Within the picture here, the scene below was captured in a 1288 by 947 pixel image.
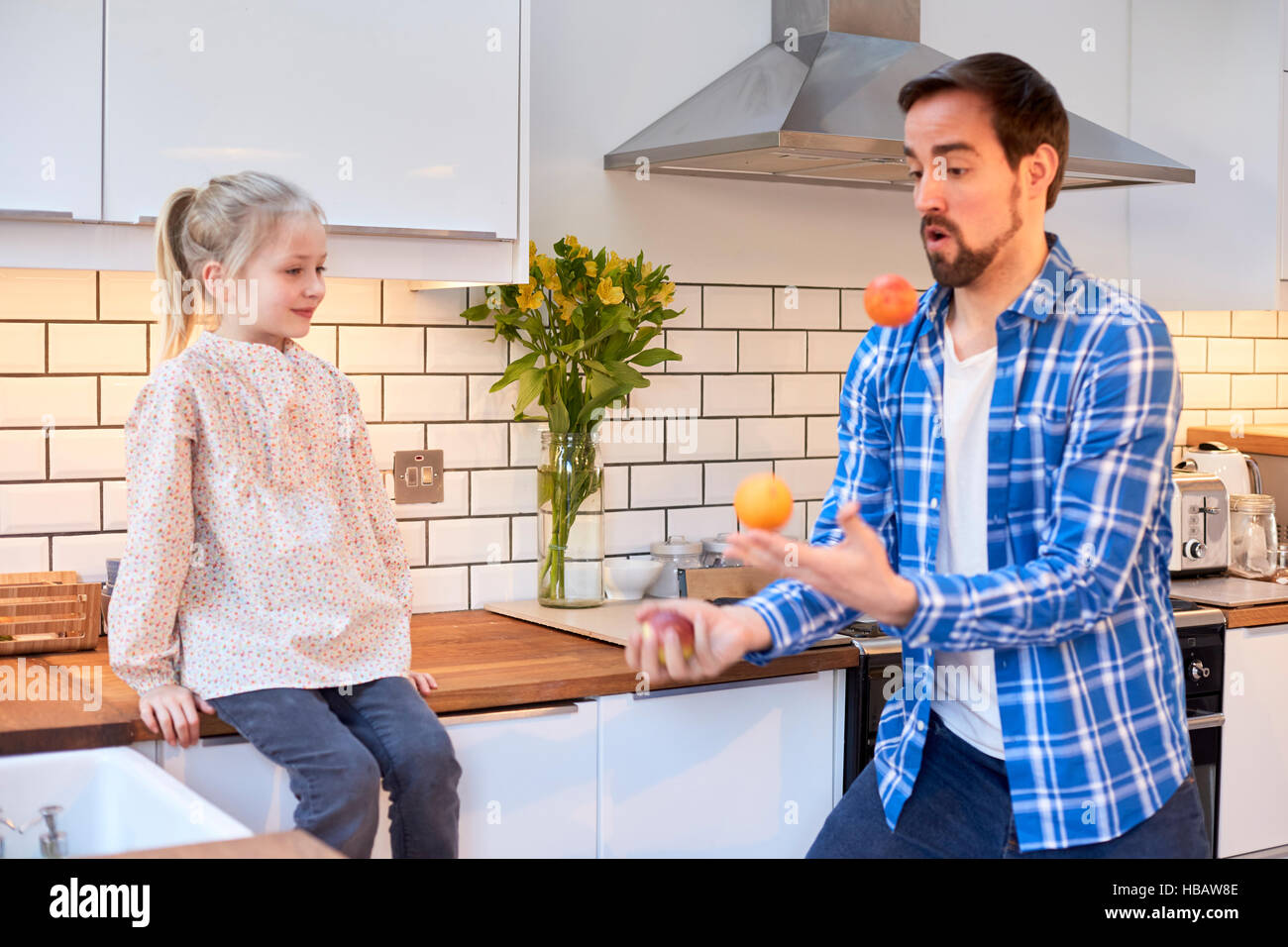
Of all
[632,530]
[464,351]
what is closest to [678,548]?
[632,530]

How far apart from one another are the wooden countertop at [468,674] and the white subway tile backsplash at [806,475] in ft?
2.57

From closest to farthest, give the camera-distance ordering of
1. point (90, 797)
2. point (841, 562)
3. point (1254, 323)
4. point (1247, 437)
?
point (841, 562)
point (90, 797)
point (1247, 437)
point (1254, 323)

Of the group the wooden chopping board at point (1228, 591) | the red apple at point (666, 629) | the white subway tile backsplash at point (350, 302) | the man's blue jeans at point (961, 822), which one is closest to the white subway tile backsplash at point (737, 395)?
the white subway tile backsplash at point (350, 302)

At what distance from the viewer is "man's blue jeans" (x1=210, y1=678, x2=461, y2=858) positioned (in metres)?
1.86

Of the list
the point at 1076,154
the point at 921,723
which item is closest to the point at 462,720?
the point at 921,723

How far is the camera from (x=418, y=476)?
2.79 meters

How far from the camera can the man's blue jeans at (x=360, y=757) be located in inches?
73.0

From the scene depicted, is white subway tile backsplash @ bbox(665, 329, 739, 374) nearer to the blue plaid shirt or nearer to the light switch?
the light switch

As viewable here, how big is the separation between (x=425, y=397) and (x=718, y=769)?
37.1 inches

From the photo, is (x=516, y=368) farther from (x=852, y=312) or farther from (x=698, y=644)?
(x=698, y=644)

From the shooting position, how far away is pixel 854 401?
177 cm

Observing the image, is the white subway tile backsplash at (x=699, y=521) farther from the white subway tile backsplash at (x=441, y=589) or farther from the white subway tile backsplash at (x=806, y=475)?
the white subway tile backsplash at (x=441, y=589)

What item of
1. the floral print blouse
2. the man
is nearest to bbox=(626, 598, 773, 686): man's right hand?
the man

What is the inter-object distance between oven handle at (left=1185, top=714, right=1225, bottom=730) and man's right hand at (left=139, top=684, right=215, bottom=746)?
2.03m
